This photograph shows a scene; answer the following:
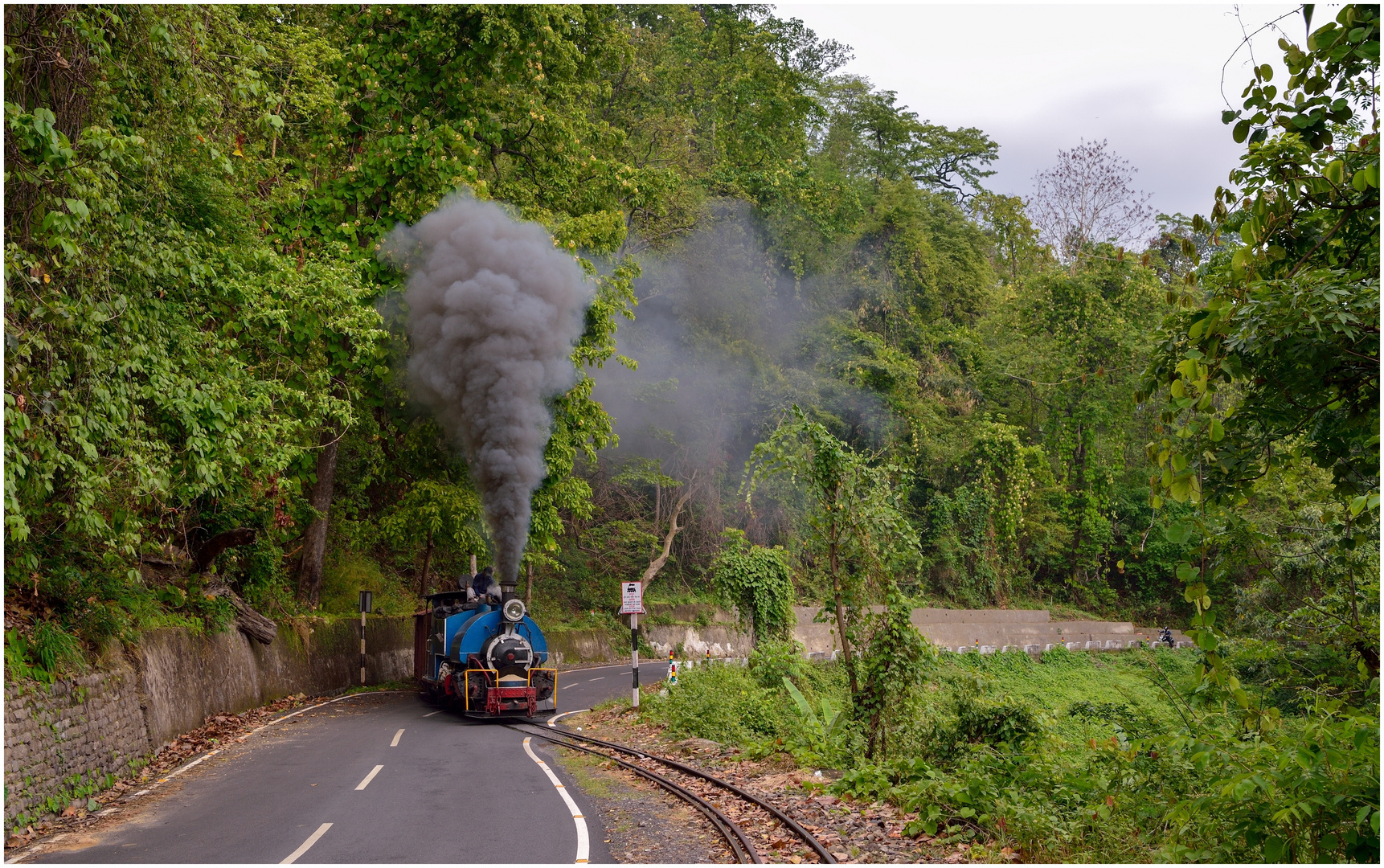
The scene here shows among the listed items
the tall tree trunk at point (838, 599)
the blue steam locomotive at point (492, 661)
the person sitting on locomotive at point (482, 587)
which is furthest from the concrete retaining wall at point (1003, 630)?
the tall tree trunk at point (838, 599)

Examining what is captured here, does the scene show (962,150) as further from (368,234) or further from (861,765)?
(861,765)

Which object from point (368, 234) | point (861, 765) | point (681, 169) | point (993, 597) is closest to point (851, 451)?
point (861, 765)

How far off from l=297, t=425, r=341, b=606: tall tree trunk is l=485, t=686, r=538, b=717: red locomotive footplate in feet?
24.8

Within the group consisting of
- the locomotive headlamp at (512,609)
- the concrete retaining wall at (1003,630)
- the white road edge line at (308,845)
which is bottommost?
the concrete retaining wall at (1003,630)

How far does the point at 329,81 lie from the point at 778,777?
1449 cm

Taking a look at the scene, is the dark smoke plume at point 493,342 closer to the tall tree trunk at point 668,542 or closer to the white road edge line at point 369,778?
the white road edge line at point 369,778

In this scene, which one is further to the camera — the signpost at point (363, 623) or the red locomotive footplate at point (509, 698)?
the signpost at point (363, 623)

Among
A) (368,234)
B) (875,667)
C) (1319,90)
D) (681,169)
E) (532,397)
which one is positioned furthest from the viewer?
(681,169)

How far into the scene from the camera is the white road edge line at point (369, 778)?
397 inches

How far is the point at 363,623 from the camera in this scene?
2162cm

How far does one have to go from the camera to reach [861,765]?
10.3 m

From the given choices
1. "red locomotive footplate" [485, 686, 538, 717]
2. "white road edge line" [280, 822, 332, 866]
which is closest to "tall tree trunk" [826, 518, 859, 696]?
"red locomotive footplate" [485, 686, 538, 717]

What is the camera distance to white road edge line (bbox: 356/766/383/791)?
10086 mm

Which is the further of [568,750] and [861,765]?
[568,750]
